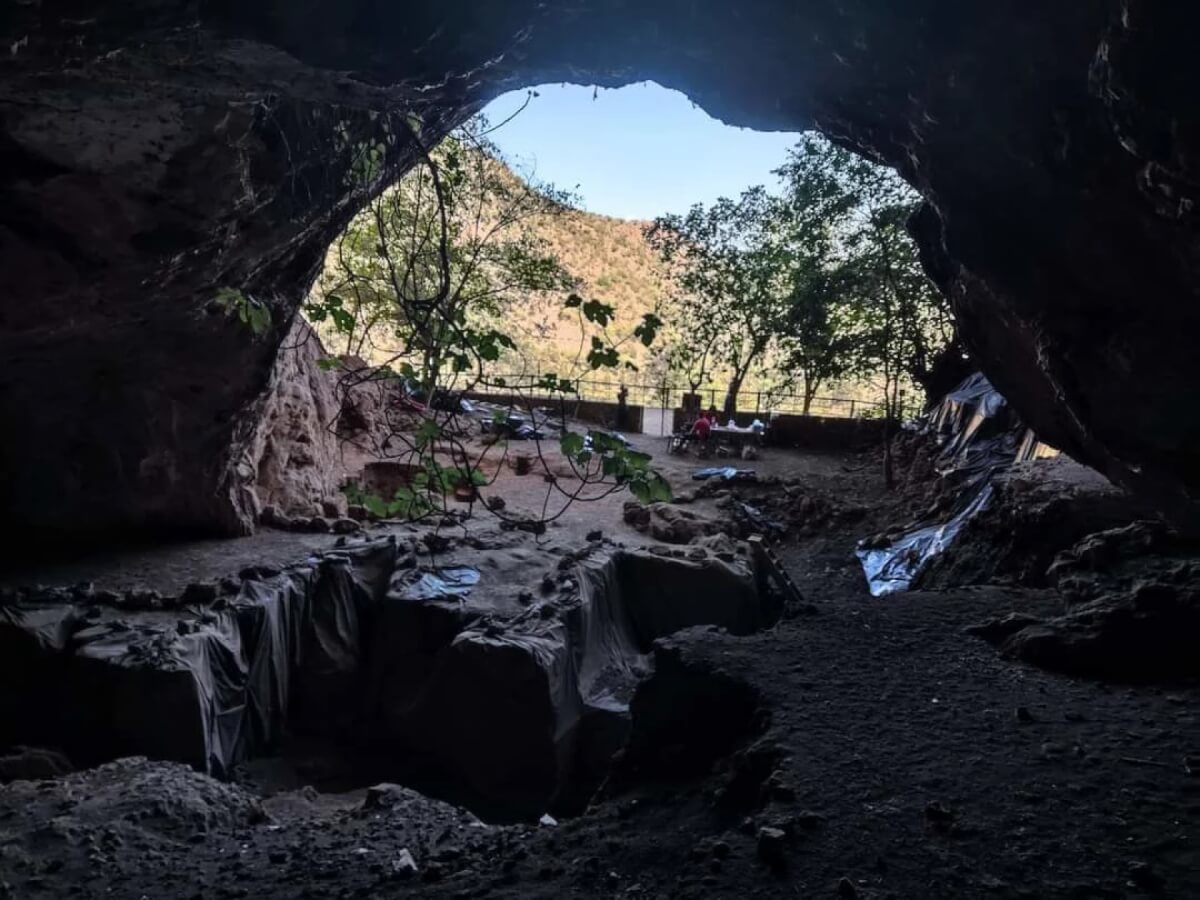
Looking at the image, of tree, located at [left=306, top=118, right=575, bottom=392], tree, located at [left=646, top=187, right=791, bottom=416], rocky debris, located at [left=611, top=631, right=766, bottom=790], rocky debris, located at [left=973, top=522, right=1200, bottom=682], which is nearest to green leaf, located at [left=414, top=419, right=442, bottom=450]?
rocky debris, located at [left=611, top=631, right=766, bottom=790]

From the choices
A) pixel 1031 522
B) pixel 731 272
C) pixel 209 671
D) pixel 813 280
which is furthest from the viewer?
pixel 731 272

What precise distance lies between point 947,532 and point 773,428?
28.3ft

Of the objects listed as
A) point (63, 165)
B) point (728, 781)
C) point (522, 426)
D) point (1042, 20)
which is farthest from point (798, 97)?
point (522, 426)

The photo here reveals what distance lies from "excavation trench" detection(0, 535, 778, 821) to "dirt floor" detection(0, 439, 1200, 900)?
1006 mm

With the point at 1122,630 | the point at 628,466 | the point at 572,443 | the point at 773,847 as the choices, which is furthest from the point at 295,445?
the point at 1122,630

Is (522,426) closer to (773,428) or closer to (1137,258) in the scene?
(773,428)

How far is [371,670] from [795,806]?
4654 mm

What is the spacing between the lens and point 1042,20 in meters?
2.25

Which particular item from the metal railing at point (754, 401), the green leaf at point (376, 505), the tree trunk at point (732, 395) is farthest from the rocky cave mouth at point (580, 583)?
the metal railing at point (754, 401)

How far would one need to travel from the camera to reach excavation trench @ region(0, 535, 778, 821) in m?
4.82

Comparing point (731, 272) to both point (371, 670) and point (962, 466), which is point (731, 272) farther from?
point (371, 670)

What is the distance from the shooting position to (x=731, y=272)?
48.9ft

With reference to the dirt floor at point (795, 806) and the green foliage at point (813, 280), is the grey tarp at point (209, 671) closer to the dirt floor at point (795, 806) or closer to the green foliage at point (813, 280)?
the dirt floor at point (795, 806)

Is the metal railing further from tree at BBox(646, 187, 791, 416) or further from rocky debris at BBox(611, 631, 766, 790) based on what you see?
rocky debris at BBox(611, 631, 766, 790)
